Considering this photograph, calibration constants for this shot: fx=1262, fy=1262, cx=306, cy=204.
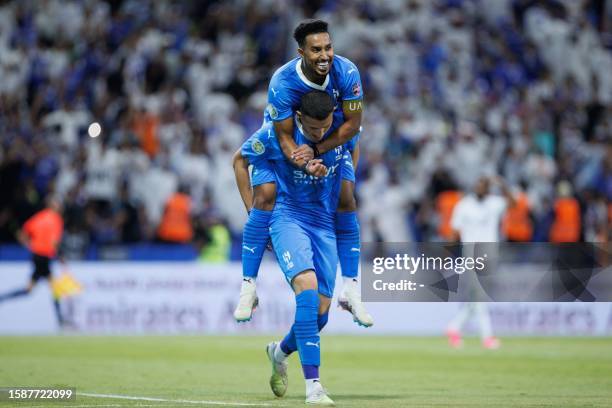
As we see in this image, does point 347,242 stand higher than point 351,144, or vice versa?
point 351,144

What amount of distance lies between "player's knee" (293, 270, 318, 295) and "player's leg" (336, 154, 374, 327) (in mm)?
777

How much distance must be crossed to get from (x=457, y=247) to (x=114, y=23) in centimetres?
1231

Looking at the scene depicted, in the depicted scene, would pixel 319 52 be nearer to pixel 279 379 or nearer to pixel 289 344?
pixel 289 344

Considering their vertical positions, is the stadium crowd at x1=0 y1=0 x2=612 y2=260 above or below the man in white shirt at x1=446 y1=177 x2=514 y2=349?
above

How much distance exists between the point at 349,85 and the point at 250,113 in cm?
1556

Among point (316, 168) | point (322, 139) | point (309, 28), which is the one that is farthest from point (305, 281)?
point (309, 28)

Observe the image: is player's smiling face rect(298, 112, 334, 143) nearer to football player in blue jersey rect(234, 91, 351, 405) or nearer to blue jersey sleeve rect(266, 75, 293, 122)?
football player in blue jersey rect(234, 91, 351, 405)

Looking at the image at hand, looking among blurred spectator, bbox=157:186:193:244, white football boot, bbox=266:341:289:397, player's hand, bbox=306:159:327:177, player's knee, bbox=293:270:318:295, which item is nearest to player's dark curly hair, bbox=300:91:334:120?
player's hand, bbox=306:159:327:177

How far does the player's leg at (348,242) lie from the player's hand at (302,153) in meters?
0.75

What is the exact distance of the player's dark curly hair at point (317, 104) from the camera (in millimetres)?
10953

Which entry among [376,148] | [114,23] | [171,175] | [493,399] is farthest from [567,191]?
[493,399]

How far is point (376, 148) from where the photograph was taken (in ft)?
87.5

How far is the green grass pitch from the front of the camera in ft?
39.1

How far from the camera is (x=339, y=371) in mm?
16203
